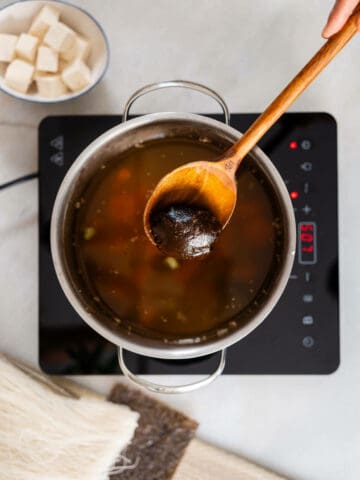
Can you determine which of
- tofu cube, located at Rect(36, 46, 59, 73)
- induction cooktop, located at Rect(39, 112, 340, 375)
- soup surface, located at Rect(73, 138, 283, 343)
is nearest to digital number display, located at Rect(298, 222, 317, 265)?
induction cooktop, located at Rect(39, 112, 340, 375)

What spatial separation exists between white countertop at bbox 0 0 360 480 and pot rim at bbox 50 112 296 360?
0.46 feet

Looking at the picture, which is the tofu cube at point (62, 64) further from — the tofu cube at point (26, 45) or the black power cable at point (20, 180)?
the black power cable at point (20, 180)

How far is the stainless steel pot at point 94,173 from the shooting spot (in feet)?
2.08

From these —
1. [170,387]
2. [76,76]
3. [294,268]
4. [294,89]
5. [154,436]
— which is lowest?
[154,436]

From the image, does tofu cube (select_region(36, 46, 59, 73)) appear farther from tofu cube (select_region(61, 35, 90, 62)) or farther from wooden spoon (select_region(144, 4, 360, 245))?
wooden spoon (select_region(144, 4, 360, 245))

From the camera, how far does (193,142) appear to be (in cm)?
69

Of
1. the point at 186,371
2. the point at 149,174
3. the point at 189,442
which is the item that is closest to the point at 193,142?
the point at 149,174

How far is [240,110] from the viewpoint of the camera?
0.79m

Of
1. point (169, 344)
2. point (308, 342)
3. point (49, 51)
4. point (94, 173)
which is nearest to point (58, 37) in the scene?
point (49, 51)

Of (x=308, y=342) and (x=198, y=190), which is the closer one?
(x=198, y=190)

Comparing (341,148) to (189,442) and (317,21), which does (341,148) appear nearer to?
(317,21)

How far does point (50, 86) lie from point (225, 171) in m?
0.27

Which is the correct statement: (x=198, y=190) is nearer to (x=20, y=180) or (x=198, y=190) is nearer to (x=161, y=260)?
(x=161, y=260)

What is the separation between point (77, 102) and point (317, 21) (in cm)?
34
